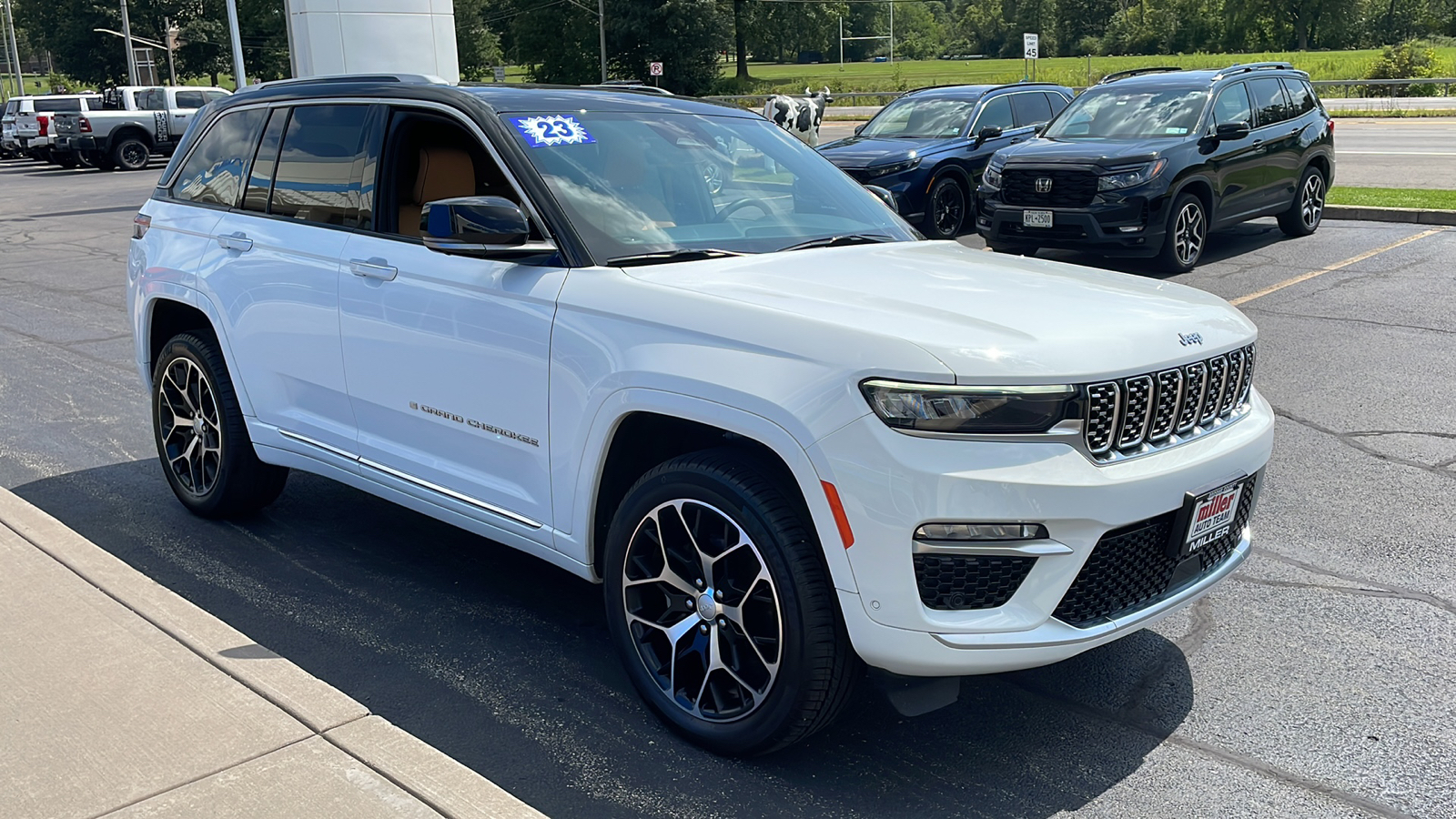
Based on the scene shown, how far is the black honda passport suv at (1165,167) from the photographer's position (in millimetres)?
11836

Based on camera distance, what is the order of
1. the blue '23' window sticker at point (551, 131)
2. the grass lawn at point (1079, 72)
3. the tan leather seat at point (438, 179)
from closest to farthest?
the blue '23' window sticker at point (551, 131) < the tan leather seat at point (438, 179) < the grass lawn at point (1079, 72)

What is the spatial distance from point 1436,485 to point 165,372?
18.9 ft

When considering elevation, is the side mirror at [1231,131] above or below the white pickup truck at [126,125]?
below

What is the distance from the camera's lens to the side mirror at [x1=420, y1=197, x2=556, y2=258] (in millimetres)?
3756

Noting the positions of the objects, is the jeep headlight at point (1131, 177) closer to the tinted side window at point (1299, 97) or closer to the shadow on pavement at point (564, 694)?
the tinted side window at point (1299, 97)

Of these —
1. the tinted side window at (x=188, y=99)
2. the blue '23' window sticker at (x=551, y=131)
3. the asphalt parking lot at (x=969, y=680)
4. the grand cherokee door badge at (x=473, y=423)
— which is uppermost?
the tinted side window at (x=188, y=99)

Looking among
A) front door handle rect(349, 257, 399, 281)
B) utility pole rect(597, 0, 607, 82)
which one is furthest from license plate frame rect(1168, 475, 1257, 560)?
utility pole rect(597, 0, 607, 82)

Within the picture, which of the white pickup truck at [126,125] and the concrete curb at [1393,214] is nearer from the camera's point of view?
the concrete curb at [1393,214]

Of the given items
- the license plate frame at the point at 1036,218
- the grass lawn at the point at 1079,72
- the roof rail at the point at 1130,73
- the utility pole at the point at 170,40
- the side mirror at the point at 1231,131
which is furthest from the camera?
the utility pole at the point at 170,40

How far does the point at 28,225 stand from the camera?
1975cm

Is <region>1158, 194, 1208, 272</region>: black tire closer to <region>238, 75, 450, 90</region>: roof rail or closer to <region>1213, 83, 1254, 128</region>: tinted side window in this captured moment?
<region>1213, 83, 1254, 128</region>: tinted side window

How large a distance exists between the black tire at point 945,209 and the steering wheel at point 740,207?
34.5ft

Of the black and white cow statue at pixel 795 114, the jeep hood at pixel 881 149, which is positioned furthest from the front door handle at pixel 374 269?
the black and white cow statue at pixel 795 114

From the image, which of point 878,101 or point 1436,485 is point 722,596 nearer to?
point 1436,485
